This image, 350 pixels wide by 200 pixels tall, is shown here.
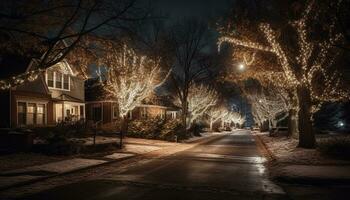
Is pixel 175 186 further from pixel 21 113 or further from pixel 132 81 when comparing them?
pixel 132 81

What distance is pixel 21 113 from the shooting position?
105ft

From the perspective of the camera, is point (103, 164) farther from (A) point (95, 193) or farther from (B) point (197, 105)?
(B) point (197, 105)

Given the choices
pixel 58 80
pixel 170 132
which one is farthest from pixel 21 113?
pixel 170 132

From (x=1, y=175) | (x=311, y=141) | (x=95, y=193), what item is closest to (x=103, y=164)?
(x=1, y=175)

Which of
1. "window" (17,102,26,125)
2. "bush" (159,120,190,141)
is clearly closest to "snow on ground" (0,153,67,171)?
"window" (17,102,26,125)

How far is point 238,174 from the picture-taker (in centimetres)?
1516

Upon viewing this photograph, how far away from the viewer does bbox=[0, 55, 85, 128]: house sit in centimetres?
3072

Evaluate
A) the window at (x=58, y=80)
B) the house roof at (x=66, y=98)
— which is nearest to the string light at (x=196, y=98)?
the house roof at (x=66, y=98)

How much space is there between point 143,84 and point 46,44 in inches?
812

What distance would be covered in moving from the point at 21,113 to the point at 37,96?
6.06 feet

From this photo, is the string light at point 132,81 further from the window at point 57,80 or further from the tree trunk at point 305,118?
the tree trunk at point 305,118

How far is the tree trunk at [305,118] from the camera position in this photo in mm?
24328

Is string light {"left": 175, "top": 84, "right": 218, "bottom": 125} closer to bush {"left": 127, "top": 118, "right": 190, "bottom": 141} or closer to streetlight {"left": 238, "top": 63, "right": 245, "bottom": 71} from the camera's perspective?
bush {"left": 127, "top": 118, "right": 190, "bottom": 141}

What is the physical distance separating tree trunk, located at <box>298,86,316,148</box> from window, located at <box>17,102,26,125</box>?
68.0ft
